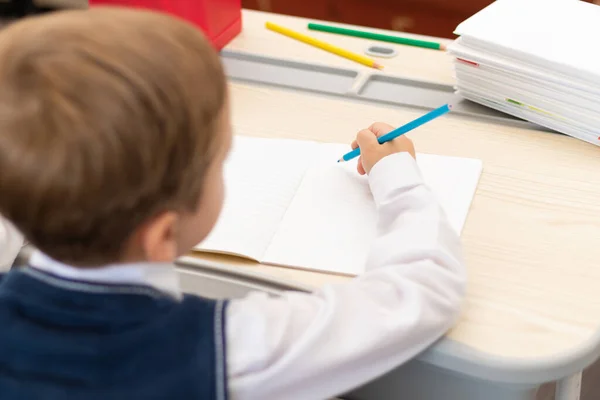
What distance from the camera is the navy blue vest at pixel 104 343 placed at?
0.53 m

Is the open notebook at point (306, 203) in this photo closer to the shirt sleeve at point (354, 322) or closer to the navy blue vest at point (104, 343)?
the shirt sleeve at point (354, 322)

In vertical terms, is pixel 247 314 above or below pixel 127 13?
below

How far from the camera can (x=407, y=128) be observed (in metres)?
0.82

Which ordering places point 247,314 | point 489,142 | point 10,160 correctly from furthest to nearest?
point 489,142
point 247,314
point 10,160

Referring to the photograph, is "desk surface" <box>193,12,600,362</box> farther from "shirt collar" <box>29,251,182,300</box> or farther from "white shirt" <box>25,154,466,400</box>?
"shirt collar" <box>29,251,182,300</box>

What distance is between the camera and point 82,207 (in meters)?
0.50

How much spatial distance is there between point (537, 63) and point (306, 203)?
1.15 feet

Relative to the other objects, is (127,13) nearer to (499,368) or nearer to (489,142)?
(499,368)

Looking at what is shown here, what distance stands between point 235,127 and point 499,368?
49cm

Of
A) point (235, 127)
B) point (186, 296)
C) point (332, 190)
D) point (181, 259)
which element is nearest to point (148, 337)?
point (186, 296)

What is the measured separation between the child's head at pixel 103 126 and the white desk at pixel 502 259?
0.21 metres

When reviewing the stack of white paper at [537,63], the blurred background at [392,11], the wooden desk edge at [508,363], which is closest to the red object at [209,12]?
the stack of white paper at [537,63]

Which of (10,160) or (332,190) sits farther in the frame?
(332,190)

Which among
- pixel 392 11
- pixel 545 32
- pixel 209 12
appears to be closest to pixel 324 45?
pixel 209 12
